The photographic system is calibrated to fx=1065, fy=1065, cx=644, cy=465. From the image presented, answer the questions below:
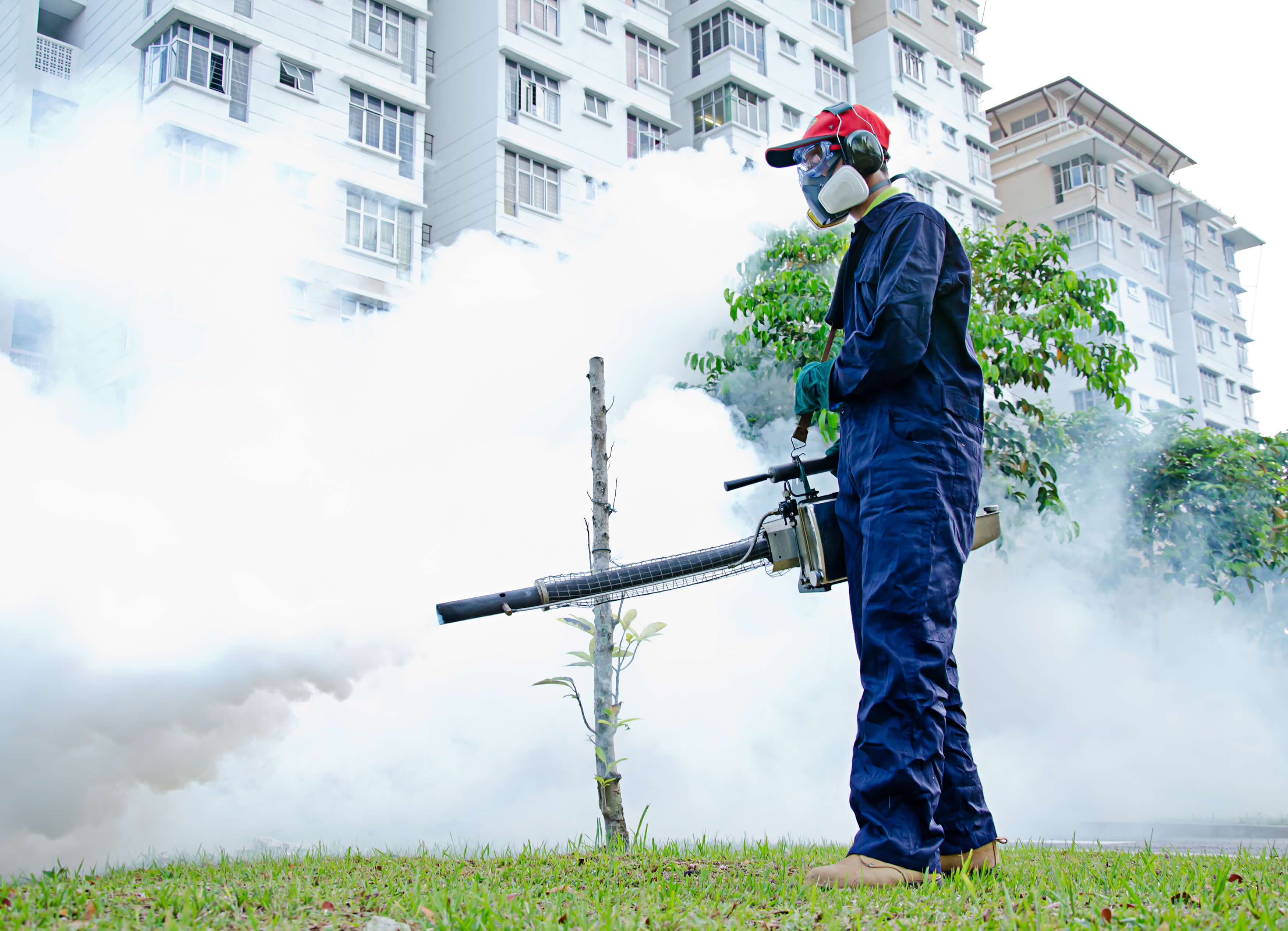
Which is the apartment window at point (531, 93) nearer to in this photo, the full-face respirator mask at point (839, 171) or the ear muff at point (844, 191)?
the full-face respirator mask at point (839, 171)

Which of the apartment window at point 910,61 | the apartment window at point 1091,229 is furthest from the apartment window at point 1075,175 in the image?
the apartment window at point 910,61

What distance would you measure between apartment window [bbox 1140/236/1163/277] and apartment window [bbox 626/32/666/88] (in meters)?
18.7

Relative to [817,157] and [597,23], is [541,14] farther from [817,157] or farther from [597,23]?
[817,157]

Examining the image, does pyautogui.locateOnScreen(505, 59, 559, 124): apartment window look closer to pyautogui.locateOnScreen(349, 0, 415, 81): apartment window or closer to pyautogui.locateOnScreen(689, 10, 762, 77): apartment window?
pyautogui.locateOnScreen(349, 0, 415, 81): apartment window

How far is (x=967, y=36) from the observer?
96.8 ft

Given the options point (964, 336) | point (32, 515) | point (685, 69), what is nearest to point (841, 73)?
point (685, 69)

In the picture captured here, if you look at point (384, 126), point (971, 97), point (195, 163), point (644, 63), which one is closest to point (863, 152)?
point (195, 163)

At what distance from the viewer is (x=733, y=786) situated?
923 cm

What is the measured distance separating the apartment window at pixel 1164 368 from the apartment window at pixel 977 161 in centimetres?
820

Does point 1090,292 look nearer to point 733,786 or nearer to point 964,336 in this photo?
point 733,786

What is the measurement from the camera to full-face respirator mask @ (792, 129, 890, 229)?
350 cm

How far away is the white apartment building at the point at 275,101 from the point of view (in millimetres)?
12820

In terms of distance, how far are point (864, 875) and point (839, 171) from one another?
85.5 inches

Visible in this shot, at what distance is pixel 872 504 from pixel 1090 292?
24.7 ft
